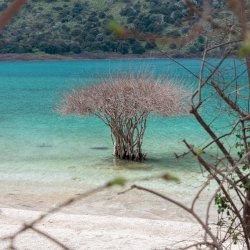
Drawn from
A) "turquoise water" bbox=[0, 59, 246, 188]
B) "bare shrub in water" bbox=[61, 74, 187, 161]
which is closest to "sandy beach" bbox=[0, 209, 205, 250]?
"turquoise water" bbox=[0, 59, 246, 188]

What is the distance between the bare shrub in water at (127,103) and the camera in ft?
49.2

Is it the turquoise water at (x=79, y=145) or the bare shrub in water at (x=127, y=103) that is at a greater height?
the bare shrub in water at (x=127, y=103)

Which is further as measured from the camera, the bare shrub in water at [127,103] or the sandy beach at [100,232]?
the bare shrub in water at [127,103]

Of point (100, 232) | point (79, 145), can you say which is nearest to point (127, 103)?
point (79, 145)

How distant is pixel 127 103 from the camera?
1517cm

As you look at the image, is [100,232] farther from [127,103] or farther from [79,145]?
[79,145]

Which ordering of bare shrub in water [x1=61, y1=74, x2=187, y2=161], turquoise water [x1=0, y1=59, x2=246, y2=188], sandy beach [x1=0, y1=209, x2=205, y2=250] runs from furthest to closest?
1. bare shrub in water [x1=61, y1=74, x2=187, y2=161]
2. turquoise water [x1=0, y1=59, x2=246, y2=188]
3. sandy beach [x1=0, y1=209, x2=205, y2=250]

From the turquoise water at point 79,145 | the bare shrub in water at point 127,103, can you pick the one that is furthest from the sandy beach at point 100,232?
the bare shrub in water at point 127,103

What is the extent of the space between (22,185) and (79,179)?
125 centimetres

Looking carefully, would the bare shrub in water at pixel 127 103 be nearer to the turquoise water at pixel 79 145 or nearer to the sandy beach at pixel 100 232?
the turquoise water at pixel 79 145

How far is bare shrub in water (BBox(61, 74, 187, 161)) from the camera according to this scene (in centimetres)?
1499

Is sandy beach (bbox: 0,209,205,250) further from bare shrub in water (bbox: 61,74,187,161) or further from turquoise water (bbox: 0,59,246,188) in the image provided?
bare shrub in water (bbox: 61,74,187,161)

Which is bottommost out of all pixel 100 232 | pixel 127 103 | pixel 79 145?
pixel 79 145

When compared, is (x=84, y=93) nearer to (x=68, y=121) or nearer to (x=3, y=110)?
(x=68, y=121)
